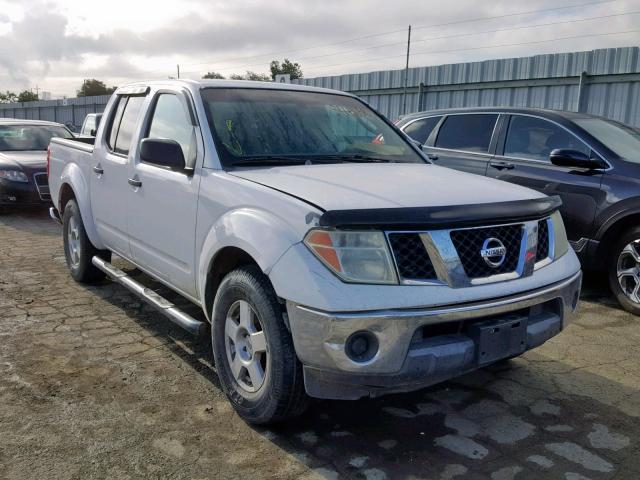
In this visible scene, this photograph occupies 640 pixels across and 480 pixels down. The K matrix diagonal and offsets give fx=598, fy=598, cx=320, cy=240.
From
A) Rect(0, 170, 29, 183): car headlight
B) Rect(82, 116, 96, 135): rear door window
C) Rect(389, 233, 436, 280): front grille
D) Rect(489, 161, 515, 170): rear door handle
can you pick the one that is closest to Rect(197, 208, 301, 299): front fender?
Rect(389, 233, 436, 280): front grille

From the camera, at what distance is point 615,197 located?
5.18 metres

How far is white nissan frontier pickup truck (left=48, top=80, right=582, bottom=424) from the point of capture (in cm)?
256

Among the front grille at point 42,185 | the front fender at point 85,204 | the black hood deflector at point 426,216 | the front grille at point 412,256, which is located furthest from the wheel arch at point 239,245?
the front grille at point 42,185

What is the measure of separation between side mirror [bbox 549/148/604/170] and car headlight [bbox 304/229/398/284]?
11.2ft

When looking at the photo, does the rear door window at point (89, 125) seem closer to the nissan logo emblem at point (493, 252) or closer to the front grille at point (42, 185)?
the front grille at point (42, 185)

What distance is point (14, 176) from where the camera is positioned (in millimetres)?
9742

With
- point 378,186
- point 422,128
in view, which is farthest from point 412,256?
point 422,128

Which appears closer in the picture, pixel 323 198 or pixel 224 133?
pixel 323 198

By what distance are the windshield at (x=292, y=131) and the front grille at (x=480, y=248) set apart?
1.26m

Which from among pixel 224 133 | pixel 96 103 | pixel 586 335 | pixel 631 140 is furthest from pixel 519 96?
pixel 96 103

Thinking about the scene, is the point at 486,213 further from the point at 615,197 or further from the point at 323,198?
the point at 615,197

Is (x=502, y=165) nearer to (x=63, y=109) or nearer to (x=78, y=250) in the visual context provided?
(x=78, y=250)

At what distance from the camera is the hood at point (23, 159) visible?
985 cm

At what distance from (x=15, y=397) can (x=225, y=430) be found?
1.29 metres
